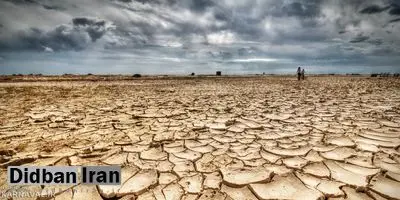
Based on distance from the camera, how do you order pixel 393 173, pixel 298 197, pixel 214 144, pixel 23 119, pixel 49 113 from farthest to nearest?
1. pixel 49 113
2. pixel 23 119
3. pixel 214 144
4. pixel 393 173
5. pixel 298 197

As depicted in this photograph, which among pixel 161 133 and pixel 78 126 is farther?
pixel 78 126

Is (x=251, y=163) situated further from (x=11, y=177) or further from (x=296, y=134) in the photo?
(x=11, y=177)

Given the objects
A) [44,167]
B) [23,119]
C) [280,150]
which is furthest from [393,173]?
[23,119]

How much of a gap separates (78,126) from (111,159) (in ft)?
5.59

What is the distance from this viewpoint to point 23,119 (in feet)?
14.2

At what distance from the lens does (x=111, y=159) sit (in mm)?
2500

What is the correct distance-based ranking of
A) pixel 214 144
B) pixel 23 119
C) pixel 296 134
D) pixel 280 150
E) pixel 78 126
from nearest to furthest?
pixel 280 150, pixel 214 144, pixel 296 134, pixel 78 126, pixel 23 119

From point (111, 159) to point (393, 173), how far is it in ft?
8.79

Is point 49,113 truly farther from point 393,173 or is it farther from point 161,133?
point 393,173

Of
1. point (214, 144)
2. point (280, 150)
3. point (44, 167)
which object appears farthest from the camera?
point (214, 144)

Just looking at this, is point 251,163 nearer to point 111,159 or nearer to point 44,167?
point 111,159

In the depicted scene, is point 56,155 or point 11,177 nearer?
point 11,177

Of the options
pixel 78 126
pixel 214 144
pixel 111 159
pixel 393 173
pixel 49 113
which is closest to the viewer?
pixel 393 173

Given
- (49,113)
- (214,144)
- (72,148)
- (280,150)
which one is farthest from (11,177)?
(49,113)
